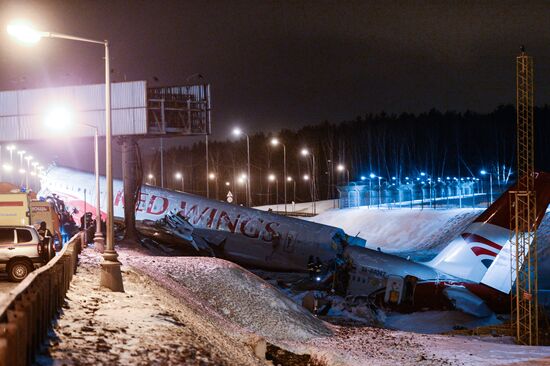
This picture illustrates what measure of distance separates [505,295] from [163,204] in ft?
83.7

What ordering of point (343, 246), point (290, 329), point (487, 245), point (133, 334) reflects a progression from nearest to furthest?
point (133, 334) < point (290, 329) < point (487, 245) < point (343, 246)

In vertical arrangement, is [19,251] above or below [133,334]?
above

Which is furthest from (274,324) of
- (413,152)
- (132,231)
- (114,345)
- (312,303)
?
(413,152)

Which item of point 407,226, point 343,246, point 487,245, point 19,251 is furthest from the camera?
point 407,226

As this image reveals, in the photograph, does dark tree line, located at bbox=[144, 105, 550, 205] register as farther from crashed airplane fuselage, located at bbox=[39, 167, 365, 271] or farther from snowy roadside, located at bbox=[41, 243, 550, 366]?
snowy roadside, located at bbox=[41, 243, 550, 366]

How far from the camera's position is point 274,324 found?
23266 mm

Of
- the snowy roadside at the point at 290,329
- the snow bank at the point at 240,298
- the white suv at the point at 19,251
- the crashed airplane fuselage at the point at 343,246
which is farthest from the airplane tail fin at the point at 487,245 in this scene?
the white suv at the point at 19,251

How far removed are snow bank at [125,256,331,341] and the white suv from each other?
4358 mm

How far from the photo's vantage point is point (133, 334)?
13117 millimetres

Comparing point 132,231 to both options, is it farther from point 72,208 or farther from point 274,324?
point 274,324

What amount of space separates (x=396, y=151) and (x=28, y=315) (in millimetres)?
126009

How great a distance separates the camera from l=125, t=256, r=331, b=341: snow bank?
23.2m

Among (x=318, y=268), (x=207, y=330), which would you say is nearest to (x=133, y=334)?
(x=207, y=330)

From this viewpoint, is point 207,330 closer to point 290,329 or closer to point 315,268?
point 290,329
